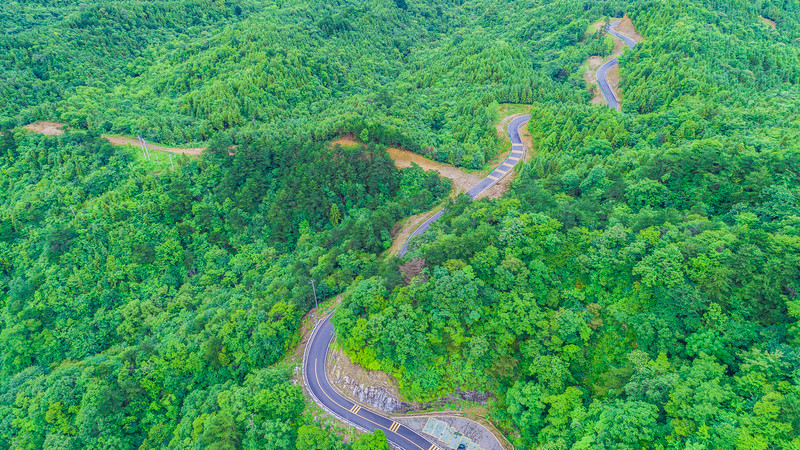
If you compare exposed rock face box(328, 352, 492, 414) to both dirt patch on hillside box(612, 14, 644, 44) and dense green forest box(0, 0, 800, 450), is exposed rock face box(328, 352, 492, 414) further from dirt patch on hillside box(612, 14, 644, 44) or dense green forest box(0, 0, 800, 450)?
dirt patch on hillside box(612, 14, 644, 44)

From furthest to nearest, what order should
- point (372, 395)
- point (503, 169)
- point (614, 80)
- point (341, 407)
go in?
point (614, 80)
point (503, 169)
point (372, 395)
point (341, 407)

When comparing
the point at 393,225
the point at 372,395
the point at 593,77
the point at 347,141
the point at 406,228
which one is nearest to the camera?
the point at 372,395

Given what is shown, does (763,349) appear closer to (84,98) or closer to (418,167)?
(418,167)

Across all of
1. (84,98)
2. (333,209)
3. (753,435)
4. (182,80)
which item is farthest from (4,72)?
(753,435)

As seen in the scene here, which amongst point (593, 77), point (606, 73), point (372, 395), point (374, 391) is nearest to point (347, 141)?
point (374, 391)

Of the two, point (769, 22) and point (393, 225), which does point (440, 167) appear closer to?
point (393, 225)
